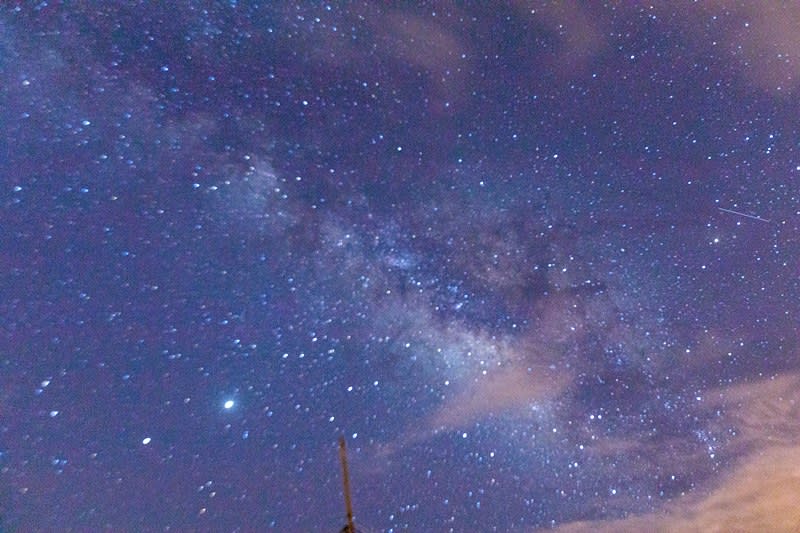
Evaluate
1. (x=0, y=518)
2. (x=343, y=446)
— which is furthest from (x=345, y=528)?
→ (x=0, y=518)

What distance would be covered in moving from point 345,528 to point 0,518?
12.8 metres

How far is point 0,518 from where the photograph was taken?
967 inches

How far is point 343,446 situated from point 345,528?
2.51m

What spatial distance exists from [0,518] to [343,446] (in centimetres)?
1284

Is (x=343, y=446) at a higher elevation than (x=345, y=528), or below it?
higher

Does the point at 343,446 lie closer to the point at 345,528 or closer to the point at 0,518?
the point at 345,528

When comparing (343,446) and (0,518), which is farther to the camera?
(0,518)

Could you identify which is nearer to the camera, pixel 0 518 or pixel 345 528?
pixel 345 528

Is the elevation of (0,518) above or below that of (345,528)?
above

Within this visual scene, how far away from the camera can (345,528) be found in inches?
852
